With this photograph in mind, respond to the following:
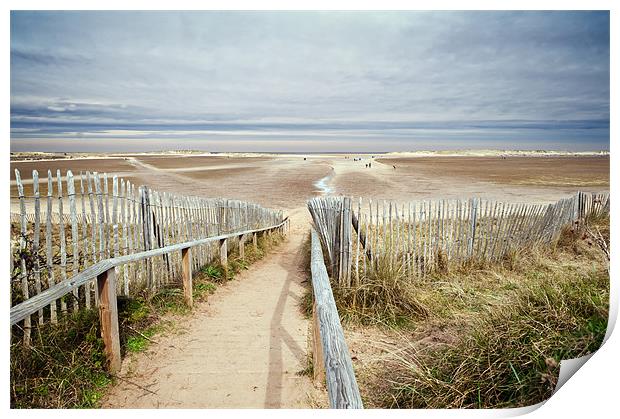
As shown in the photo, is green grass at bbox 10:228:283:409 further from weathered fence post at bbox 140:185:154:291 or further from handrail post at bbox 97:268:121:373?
weathered fence post at bbox 140:185:154:291

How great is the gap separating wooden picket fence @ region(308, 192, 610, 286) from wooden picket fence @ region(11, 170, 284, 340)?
210 cm

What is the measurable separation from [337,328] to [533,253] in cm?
585

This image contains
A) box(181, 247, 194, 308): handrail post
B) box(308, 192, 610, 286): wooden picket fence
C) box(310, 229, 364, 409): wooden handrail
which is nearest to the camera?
box(310, 229, 364, 409): wooden handrail

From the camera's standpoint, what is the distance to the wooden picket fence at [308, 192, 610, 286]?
17.0ft

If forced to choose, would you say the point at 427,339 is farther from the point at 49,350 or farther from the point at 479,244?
the point at 479,244

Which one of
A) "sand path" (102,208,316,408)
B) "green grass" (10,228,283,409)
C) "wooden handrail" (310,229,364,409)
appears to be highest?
"wooden handrail" (310,229,364,409)

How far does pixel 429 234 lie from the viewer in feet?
19.8

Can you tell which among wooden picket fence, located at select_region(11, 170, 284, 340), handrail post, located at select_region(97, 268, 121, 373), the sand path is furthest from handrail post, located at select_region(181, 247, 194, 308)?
handrail post, located at select_region(97, 268, 121, 373)

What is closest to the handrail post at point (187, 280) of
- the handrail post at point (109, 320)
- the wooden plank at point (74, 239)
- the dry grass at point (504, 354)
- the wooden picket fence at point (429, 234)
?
the wooden plank at point (74, 239)

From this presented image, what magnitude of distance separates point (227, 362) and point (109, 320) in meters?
1.03

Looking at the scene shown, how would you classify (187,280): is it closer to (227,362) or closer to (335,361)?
(227,362)

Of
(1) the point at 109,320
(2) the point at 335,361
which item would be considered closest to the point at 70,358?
(1) the point at 109,320
